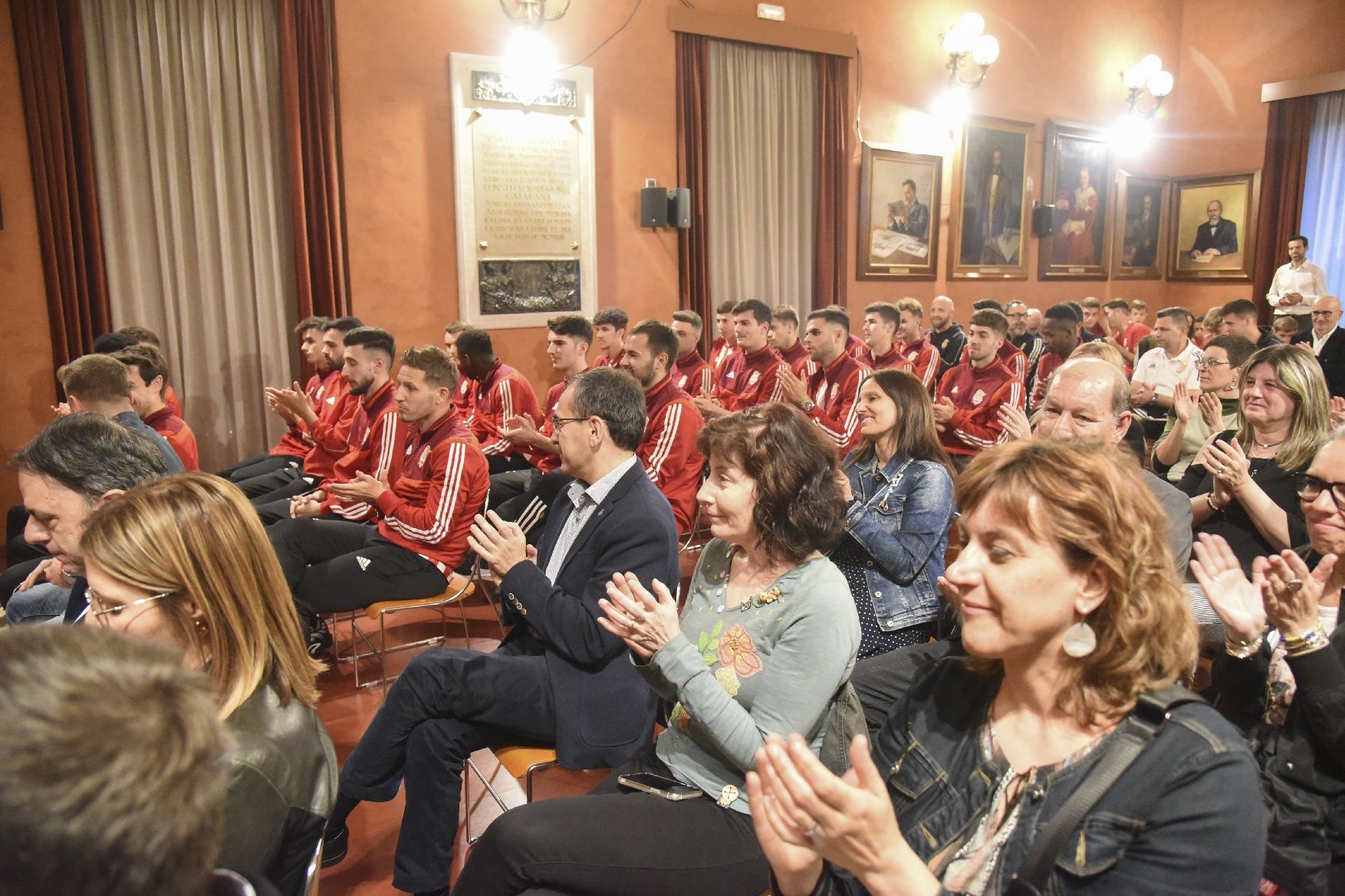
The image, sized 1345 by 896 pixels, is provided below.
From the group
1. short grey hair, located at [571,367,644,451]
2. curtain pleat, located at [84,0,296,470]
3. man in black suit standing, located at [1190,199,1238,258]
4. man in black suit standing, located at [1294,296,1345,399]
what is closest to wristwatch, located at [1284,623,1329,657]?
short grey hair, located at [571,367,644,451]

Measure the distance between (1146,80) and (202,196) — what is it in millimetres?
11916

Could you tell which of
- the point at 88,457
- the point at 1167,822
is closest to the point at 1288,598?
the point at 1167,822

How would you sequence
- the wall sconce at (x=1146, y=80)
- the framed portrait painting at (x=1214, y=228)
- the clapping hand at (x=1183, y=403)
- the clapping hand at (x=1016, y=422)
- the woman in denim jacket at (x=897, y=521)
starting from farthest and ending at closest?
1. the framed portrait painting at (x=1214, y=228)
2. the wall sconce at (x=1146, y=80)
3. the clapping hand at (x=1183, y=403)
4. the clapping hand at (x=1016, y=422)
5. the woman in denim jacket at (x=897, y=521)

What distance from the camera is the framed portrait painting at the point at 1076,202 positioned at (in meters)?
11.8

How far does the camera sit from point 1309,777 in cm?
167

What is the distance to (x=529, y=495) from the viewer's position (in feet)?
16.3

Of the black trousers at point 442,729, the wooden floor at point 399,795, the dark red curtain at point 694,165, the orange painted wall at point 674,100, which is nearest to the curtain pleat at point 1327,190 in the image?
the orange painted wall at point 674,100

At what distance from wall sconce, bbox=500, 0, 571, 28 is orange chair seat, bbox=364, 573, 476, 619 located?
5.56 metres

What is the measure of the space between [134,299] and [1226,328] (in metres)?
8.90

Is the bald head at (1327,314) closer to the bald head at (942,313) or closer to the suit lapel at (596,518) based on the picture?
the bald head at (942,313)

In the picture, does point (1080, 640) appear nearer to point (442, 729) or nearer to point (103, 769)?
point (103, 769)

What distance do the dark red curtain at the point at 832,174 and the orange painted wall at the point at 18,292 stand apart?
7.10 metres

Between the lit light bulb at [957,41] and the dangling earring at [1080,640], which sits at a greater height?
the lit light bulb at [957,41]

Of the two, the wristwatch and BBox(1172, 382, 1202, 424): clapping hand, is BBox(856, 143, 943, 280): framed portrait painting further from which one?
the wristwatch
